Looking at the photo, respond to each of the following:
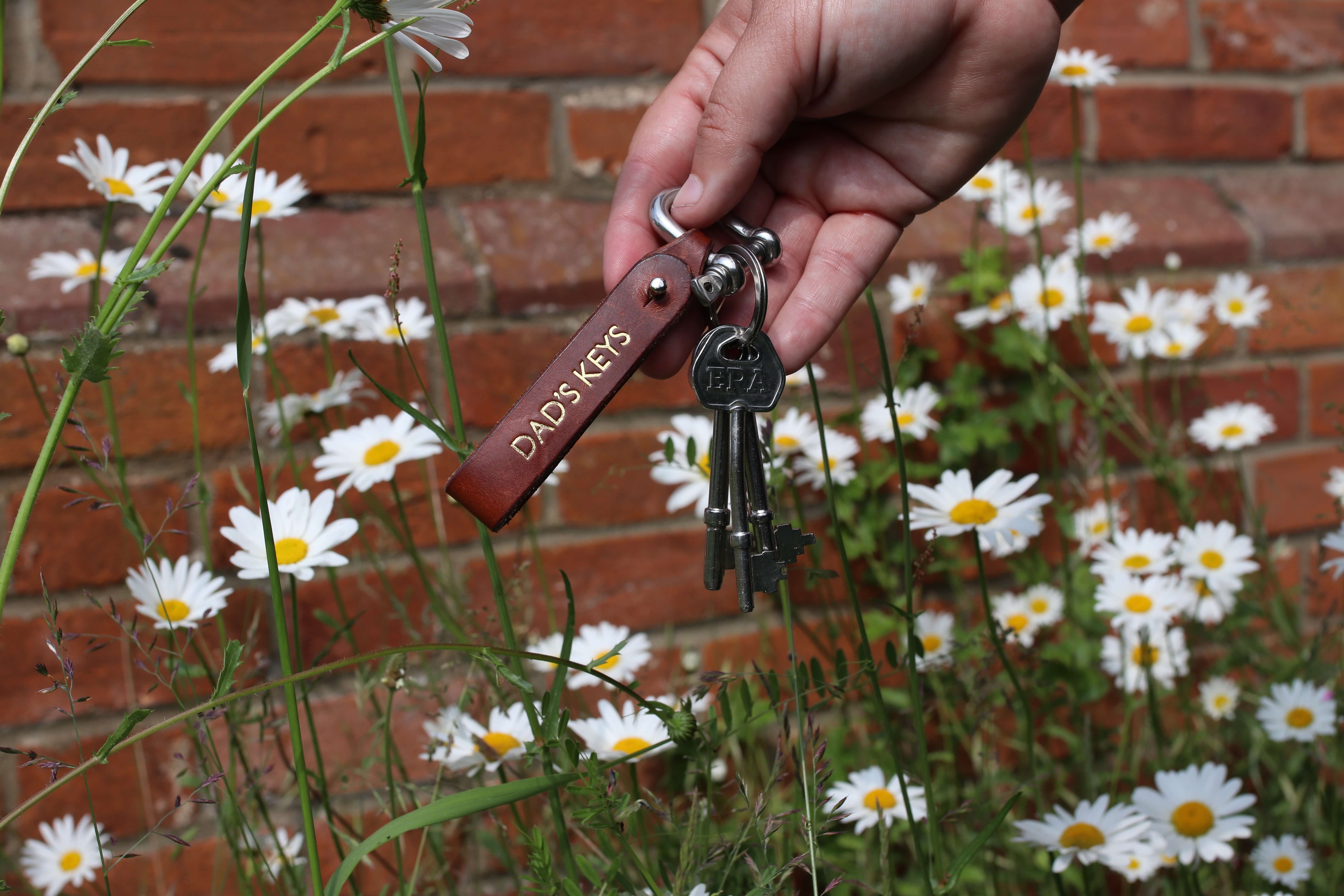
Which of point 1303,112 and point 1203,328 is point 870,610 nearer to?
point 1203,328

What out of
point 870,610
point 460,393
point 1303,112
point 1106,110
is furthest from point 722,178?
point 1303,112

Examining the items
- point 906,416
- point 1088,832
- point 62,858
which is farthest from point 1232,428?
point 62,858

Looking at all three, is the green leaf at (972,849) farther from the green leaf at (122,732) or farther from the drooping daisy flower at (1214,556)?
the drooping daisy flower at (1214,556)

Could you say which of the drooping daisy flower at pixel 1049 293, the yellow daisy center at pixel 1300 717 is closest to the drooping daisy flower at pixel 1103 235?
the drooping daisy flower at pixel 1049 293

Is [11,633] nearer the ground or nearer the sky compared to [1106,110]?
nearer the ground

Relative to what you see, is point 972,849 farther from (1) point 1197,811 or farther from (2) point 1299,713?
(2) point 1299,713

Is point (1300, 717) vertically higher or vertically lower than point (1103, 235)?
lower
